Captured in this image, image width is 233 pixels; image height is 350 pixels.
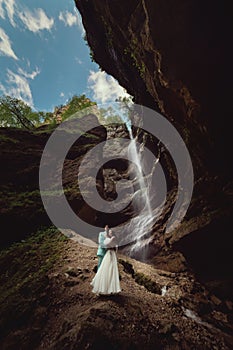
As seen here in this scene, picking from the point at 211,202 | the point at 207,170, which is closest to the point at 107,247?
the point at 211,202

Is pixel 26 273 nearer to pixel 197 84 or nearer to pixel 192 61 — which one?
pixel 197 84

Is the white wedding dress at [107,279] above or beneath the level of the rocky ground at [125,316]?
above

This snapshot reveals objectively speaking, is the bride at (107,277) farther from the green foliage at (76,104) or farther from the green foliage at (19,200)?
the green foliage at (76,104)

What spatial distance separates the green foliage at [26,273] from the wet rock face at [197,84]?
4.94 m

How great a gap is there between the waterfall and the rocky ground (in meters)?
3.09

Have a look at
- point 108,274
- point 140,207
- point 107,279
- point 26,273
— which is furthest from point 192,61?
point 140,207

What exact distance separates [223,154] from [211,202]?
5.88ft

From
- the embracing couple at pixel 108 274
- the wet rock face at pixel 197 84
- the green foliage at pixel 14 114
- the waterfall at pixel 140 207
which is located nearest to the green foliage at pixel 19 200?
the waterfall at pixel 140 207

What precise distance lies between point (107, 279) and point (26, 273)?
3.68m

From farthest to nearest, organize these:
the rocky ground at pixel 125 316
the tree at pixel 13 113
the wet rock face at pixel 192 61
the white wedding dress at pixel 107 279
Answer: the tree at pixel 13 113, the wet rock face at pixel 192 61, the white wedding dress at pixel 107 279, the rocky ground at pixel 125 316

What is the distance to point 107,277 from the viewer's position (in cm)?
479

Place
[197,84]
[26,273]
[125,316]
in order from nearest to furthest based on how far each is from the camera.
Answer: [125,316] < [197,84] < [26,273]

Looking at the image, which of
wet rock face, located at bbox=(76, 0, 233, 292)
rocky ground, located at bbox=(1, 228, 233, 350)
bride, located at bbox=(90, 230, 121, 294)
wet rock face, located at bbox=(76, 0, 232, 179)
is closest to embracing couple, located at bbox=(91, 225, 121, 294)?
bride, located at bbox=(90, 230, 121, 294)

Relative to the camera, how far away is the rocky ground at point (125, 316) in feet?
12.5
